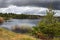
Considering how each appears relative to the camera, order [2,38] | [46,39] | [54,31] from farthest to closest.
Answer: [54,31] < [46,39] < [2,38]

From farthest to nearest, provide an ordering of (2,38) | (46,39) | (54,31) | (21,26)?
(21,26) < (54,31) < (46,39) < (2,38)

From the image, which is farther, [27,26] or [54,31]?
[27,26]

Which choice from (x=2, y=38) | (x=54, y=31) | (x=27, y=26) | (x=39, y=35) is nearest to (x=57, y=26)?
(x=54, y=31)

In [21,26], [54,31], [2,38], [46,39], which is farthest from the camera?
[21,26]

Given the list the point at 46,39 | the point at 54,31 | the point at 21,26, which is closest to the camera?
the point at 46,39

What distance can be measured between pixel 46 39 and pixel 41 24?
6.07 feet

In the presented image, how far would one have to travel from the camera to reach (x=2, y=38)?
12.7 m

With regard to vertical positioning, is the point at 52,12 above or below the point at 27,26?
above

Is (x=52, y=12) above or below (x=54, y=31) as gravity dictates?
above

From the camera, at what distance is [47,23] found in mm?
19234

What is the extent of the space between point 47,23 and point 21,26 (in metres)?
3.22

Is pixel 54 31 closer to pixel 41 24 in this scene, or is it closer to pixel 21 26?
pixel 41 24

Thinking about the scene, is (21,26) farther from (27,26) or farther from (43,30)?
(43,30)

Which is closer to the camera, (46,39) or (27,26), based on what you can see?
(46,39)
